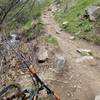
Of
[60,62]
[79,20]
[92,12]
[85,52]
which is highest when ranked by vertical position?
[92,12]

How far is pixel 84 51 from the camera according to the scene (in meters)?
8.92

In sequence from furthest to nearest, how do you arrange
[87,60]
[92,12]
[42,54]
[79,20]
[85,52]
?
1. [79,20]
2. [92,12]
3. [85,52]
4. [42,54]
5. [87,60]

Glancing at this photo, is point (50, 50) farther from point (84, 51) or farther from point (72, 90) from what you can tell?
point (72, 90)

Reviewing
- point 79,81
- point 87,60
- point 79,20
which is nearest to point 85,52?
point 87,60

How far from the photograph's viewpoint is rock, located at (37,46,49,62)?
7902 millimetres

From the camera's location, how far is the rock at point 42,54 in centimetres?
790

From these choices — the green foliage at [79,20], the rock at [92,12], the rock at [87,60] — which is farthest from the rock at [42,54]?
the rock at [92,12]

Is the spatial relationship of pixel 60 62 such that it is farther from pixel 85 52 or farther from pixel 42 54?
pixel 85 52

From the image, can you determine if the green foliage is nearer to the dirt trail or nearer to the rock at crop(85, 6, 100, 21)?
the rock at crop(85, 6, 100, 21)

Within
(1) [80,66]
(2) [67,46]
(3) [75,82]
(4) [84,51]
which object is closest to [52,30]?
(2) [67,46]

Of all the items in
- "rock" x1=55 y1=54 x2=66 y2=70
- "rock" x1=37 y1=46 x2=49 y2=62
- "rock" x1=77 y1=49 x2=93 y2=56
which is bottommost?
"rock" x1=77 y1=49 x2=93 y2=56

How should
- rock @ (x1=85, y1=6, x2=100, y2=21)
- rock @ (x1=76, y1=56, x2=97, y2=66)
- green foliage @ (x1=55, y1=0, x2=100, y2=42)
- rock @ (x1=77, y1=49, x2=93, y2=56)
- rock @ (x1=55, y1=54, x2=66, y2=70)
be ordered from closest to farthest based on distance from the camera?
rock @ (x1=55, y1=54, x2=66, y2=70) → rock @ (x1=76, y1=56, x2=97, y2=66) → rock @ (x1=77, y1=49, x2=93, y2=56) → green foliage @ (x1=55, y1=0, x2=100, y2=42) → rock @ (x1=85, y1=6, x2=100, y2=21)

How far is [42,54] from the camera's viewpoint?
826 centimetres

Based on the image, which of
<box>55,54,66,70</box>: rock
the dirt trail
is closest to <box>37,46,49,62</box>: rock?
<box>55,54,66,70</box>: rock
